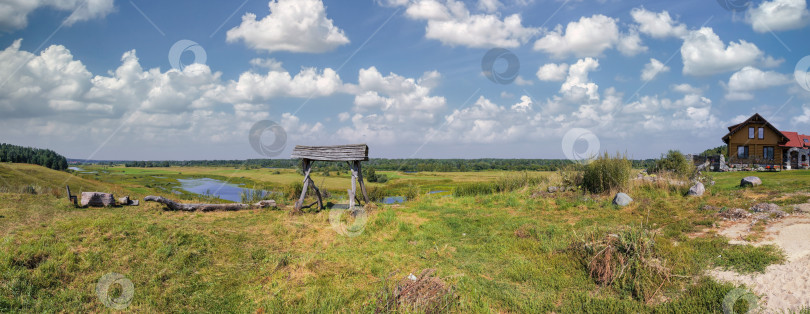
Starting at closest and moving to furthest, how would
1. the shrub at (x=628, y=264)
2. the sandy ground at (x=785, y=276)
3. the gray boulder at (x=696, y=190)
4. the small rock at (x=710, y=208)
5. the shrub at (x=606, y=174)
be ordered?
the sandy ground at (x=785, y=276) → the shrub at (x=628, y=264) → the small rock at (x=710, y=208) → the gray boulder at (x=696, y=190) → the shrub at (x=606, y=174)

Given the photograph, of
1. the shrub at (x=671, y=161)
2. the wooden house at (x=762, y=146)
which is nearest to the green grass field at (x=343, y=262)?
the shrub at (x=671, y=161)

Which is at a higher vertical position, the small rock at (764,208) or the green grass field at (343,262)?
the small rock at (764,208)

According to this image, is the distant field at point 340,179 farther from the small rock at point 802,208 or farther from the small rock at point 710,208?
the small rock at point 802,208

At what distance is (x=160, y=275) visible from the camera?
642 cm

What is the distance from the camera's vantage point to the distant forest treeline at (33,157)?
144ft

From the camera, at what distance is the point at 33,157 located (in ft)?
156

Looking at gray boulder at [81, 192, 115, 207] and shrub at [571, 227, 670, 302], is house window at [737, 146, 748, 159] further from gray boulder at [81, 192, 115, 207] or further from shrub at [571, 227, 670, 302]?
gray boulder at [81, 192, 115, 207]

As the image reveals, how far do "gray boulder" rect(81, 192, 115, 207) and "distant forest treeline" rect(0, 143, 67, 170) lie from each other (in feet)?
142

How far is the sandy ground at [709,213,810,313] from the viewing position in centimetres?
518

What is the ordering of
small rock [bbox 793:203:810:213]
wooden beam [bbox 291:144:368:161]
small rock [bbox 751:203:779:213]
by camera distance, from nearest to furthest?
small rock [bbox 793:203:810:213], small rock [bbox 751:203:779:213], wooden beam [bbox 291:144:368:161]

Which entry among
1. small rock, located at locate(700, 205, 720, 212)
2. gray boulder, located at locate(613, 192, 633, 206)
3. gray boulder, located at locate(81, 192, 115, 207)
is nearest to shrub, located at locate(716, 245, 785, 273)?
small rock, located at locate(700, 205, 720, 212)

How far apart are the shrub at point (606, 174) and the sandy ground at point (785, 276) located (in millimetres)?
8605

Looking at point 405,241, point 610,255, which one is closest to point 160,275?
point 405,241

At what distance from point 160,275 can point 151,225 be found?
2969mm
